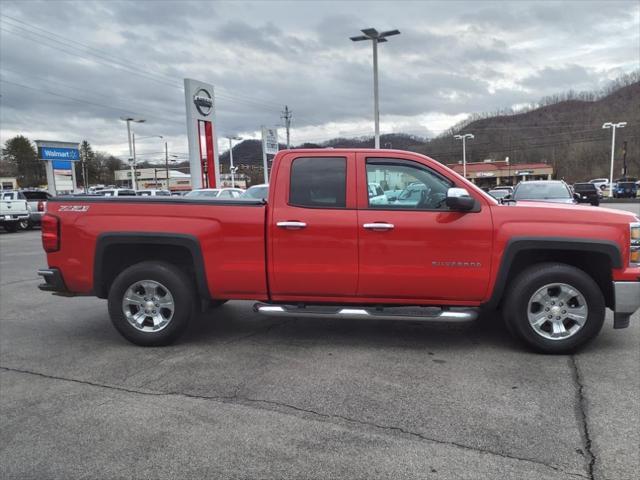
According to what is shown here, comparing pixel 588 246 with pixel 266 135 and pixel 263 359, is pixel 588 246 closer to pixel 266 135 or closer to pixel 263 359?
pixel 263 359

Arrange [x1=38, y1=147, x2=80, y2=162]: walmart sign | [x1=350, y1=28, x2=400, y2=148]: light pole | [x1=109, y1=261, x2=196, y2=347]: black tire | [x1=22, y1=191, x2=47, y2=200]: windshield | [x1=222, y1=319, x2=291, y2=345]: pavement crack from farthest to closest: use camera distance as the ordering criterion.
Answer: [x1=38, y1=147, x2=80, y2=162]: walmart sign
[x1=22, y1=191, x2=47, y2=200]: windshield
[x1=350, y1=28, x2=400, y2=148]: light pole
[x1=222, y1=319, x2=291, y2=345]: pavement crack
[x1=109, y1=261, x2=196, y2=347]: black tire

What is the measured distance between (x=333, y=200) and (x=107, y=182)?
127m

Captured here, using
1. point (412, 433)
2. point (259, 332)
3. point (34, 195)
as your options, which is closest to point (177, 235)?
point (259, 332)

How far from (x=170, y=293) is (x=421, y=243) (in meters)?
2.55

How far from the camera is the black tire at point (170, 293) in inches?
188

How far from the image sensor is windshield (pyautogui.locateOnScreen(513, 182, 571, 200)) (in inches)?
477

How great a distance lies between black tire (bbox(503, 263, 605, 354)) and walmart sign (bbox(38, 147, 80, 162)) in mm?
34485

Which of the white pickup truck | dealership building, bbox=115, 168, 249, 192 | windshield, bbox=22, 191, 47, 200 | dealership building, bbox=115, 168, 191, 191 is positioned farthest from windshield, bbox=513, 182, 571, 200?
dealership building, bbox=115, 168, 191, 191

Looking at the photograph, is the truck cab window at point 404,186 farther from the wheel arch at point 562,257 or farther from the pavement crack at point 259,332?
the pavement crack at point 259,332

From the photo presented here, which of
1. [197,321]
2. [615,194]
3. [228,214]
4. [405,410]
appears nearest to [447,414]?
[405,410]

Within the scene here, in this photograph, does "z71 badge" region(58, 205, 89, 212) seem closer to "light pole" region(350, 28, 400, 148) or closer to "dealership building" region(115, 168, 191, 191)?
"light pole" region(350, 28, 400, 148)

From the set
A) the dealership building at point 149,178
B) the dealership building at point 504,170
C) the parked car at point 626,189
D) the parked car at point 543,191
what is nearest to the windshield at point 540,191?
the parked car at point 543,191

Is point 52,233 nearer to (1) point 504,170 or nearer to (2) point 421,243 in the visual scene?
(2) point 421,243

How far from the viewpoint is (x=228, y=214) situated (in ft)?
15.3
